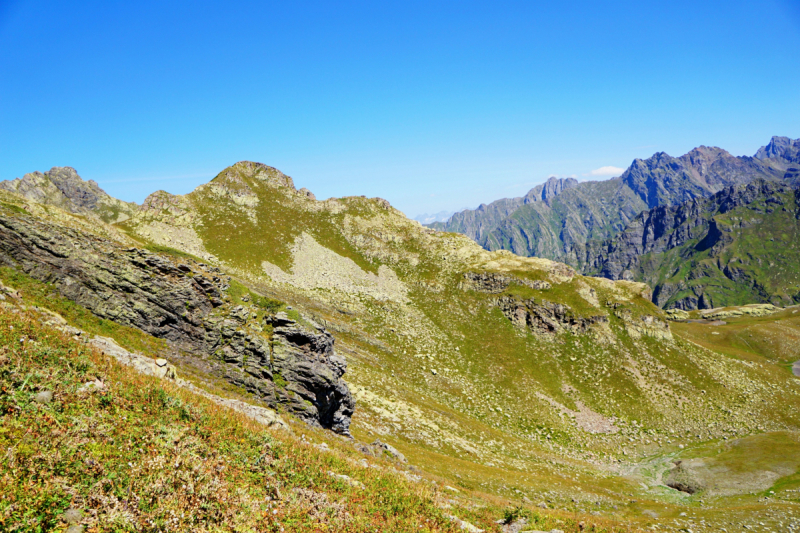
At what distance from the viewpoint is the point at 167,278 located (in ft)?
87.2

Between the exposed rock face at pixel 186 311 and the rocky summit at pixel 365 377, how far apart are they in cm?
14

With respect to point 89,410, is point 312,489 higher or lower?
lower

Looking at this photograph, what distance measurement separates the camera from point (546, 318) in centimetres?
7219

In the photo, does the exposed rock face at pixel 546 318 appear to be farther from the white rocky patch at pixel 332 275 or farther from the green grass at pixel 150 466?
the green grass at pixel 150 466

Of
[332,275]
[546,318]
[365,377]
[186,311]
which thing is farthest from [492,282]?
[186,311]

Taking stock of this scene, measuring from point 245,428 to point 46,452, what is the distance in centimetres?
620

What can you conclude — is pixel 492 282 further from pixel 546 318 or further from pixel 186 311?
pixel 186 311

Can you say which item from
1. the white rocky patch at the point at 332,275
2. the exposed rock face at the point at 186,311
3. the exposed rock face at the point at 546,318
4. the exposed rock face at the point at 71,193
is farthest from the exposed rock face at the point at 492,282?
the exposed rock face at the point at 71,193

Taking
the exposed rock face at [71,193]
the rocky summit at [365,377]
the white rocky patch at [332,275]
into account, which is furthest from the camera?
the exposed rock face at [71,193]

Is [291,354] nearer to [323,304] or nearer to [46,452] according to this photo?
[46,452]

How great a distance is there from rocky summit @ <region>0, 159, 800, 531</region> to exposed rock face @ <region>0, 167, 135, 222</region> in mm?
97830

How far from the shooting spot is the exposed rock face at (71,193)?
14425cm

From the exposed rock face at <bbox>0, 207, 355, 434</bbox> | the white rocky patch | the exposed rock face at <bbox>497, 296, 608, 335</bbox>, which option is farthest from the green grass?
the white rocky patch

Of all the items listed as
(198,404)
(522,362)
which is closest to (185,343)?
(198,404)
